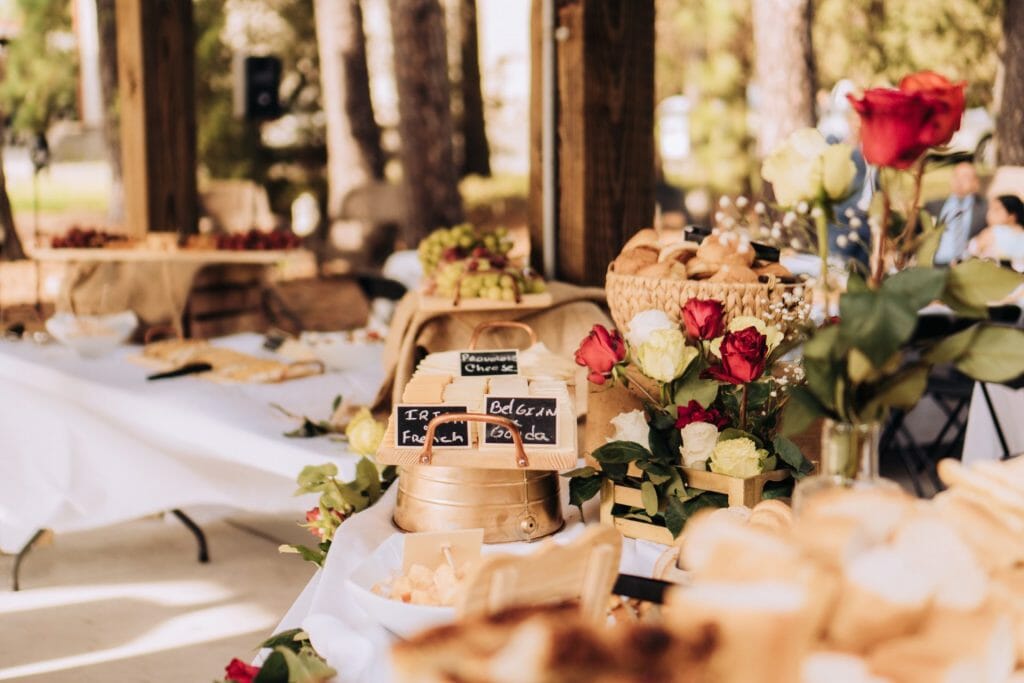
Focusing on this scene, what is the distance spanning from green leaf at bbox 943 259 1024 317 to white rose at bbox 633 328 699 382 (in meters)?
0.47

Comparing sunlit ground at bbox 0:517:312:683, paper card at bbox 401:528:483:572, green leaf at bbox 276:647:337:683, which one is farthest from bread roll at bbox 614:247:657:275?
sunlit ground at bbox 0:517:312:683

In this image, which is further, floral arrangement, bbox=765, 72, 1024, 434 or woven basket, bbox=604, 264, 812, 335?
woven basket, bbox=604, 264, 812, 335

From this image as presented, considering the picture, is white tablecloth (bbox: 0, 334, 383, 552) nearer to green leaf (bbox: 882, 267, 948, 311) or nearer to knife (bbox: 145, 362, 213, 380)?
knife (bbox: 145, 362, 213, 380)

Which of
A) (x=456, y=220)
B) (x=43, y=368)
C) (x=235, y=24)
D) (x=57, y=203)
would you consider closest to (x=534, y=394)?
(x=43, y=368)

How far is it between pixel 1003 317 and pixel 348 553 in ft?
12.5

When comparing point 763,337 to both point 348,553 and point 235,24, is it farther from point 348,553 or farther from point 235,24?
point 235,24

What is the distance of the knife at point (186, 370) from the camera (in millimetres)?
3217

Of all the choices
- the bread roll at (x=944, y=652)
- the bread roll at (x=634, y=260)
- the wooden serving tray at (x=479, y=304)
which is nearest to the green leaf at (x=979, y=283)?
the bread roll at (x=944, y=652)

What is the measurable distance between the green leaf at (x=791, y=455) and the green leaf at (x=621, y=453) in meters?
0.19

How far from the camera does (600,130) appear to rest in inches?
122

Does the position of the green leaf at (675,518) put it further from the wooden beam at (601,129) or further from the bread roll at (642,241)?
the wooden beam at (601,129)

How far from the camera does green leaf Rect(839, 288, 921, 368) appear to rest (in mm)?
1056

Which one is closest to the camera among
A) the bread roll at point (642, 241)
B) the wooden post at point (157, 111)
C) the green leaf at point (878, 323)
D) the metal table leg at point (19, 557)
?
the green leaf at point (878, 323)

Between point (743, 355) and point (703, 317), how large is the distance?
12 centimetres
